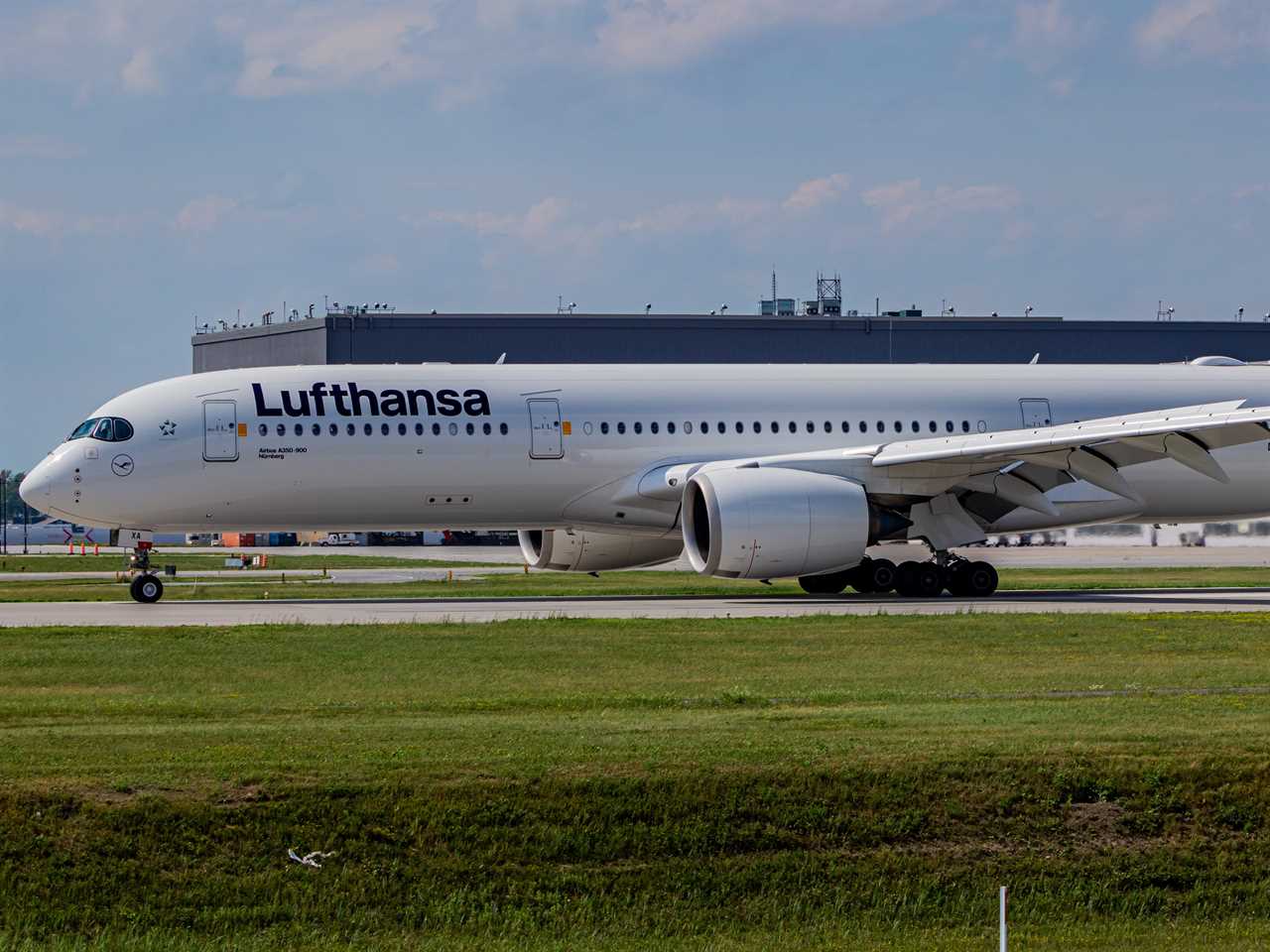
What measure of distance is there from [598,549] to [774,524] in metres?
6.45

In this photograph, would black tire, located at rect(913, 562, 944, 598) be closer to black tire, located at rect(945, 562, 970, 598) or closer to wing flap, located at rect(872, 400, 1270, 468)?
black tire, located at rect(945, 562, 970, 598)

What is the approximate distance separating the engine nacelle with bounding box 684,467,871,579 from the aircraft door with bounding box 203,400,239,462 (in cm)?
830

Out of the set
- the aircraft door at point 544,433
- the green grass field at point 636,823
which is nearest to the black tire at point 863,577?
the aircraft door at point 544,433

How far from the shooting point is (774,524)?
30984mm

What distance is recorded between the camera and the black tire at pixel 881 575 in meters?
34.5

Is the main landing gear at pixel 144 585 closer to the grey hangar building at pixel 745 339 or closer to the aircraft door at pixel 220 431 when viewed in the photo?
the aircraft door at pixel 220 431

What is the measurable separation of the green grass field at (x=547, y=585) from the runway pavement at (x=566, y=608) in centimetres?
249

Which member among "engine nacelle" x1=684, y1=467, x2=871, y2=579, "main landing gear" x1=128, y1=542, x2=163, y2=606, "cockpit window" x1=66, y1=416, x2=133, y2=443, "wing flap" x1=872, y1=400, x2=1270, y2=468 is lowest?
"main landing gear" x1=128, y1=542, x2=163, y2=606

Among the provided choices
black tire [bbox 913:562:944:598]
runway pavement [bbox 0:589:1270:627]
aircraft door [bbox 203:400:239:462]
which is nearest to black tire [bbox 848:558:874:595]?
runway pavement [bbox 0:589:1270:627]

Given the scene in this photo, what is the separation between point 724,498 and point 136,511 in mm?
10614

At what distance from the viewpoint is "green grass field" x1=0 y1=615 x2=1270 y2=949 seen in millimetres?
12461

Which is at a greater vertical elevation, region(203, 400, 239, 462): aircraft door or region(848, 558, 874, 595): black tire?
region(203, 400, 239, 462): aircraft door

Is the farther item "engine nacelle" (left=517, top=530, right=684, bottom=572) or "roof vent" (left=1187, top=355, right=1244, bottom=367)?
"roof vent" (left=1187, top=355, right=1244, bottom=367)

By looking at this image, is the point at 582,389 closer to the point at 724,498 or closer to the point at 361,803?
the point at 724,498
